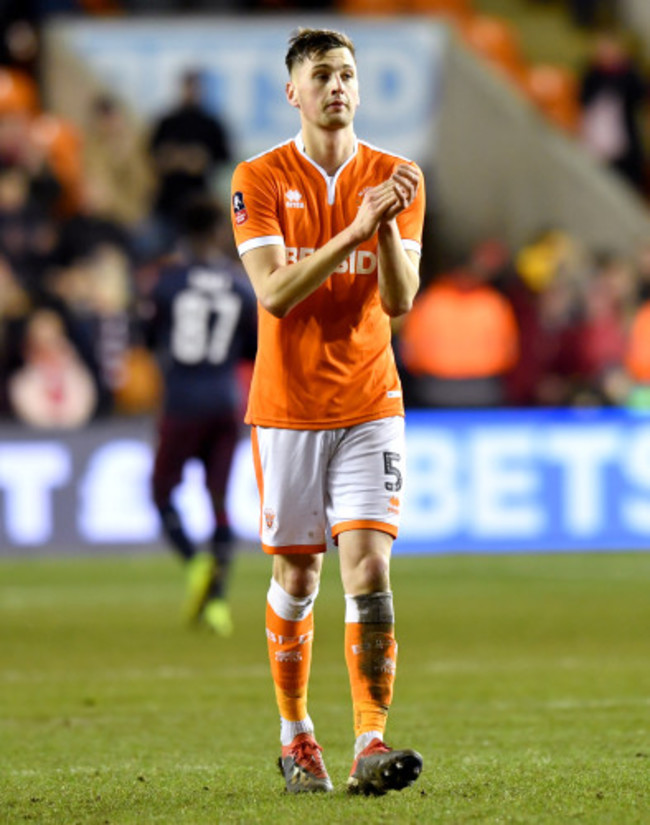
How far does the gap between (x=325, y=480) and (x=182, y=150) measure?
11.3m

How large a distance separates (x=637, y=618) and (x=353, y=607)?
5.72m

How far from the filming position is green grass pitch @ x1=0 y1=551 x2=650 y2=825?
17.2 ft

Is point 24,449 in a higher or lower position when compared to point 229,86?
lower

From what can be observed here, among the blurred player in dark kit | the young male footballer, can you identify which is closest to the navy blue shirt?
the blurred player in dark kit

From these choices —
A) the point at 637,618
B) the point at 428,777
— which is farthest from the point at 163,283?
the point at 428,777

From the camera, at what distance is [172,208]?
16.6 meters

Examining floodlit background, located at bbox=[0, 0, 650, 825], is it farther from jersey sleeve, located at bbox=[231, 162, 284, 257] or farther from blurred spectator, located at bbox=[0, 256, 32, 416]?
jersey sleeve, located at bbox=[231, 162, 284, 257]

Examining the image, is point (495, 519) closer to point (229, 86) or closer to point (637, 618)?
point (637, 618)

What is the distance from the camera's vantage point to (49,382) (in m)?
14.6

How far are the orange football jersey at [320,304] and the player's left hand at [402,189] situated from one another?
0.26 meters

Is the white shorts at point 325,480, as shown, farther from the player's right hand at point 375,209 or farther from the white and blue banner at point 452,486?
the white and blue banner at point 452,486

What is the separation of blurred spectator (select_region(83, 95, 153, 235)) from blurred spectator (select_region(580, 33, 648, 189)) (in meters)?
4.87

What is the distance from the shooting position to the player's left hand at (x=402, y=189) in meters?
5.15

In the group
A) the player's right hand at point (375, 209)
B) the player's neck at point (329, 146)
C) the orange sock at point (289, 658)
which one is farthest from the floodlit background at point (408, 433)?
the player's neck at point (329, 146)
